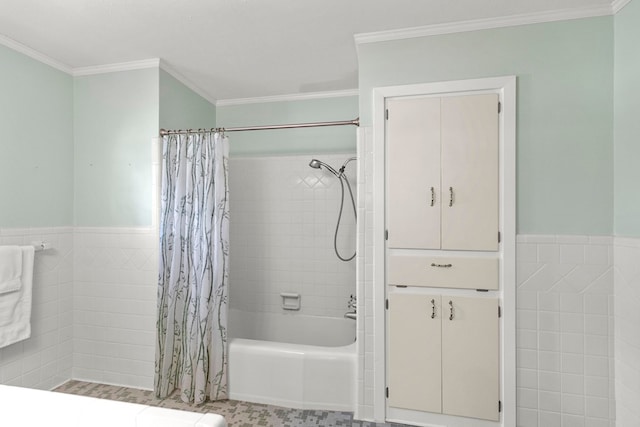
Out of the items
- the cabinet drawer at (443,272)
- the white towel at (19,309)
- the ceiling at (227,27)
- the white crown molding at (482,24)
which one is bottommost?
the white towel at (19,309)

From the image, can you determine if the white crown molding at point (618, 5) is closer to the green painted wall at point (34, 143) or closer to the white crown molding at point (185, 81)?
the white crown molding at point (185, 81)

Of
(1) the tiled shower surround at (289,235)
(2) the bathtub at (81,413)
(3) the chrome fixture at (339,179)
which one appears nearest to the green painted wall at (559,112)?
(3) the chrome fixture at (339,179)

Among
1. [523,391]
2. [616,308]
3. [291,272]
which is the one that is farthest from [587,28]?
[291,272]

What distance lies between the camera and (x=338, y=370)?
222cm

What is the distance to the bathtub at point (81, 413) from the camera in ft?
2.87

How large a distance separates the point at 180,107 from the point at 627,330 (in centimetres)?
337

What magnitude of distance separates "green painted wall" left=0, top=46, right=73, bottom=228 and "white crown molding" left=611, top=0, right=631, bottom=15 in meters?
3.68

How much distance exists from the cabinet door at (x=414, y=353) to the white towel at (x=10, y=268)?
7.85ft

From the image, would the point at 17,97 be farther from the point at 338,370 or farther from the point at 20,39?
the point at 338,370

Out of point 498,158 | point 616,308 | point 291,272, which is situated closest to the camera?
point 616,308

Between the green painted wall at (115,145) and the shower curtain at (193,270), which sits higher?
the green painted wall at (115,145)

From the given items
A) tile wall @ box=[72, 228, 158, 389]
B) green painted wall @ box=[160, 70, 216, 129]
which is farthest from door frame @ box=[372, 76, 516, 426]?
tile wall @ box=[72, 228, 158, 389]

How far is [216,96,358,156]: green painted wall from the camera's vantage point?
3.21 m

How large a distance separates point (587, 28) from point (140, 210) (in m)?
3.14
